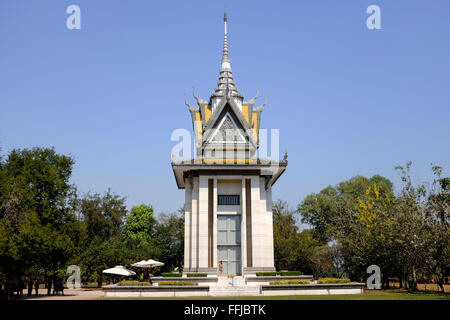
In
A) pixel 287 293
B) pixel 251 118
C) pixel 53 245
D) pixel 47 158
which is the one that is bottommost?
pixel 287 293

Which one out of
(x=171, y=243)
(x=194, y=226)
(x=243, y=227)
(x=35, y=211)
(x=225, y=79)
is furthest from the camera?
(x=171, y=243)

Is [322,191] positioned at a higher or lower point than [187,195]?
higher

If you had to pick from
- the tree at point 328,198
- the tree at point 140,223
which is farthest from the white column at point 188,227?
the tree at point 328,198

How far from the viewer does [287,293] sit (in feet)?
83.5

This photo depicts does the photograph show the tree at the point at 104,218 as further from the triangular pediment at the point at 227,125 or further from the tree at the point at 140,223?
the triangular pediment at the point at 227,125

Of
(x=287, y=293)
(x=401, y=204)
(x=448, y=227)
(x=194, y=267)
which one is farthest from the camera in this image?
(x=194, y=267)

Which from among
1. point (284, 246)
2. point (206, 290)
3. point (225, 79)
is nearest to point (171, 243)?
point (284, 246)

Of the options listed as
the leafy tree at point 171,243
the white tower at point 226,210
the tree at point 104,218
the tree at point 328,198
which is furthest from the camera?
the tree at point 328,198

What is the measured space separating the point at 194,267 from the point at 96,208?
3333 cm

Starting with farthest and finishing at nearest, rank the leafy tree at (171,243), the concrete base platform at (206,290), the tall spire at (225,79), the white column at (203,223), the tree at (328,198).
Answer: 1. the tree at (328,198)
2. the leafy tree at (171,243)
3. the tall spire at (225,79)
4. the white column at (203,223)
5. the concrete base platform at (206,290)

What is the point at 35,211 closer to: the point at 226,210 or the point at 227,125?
the point at 226,210

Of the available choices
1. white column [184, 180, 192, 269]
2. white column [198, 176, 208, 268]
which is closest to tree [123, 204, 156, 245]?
white column [184, 180, 192, 269]
